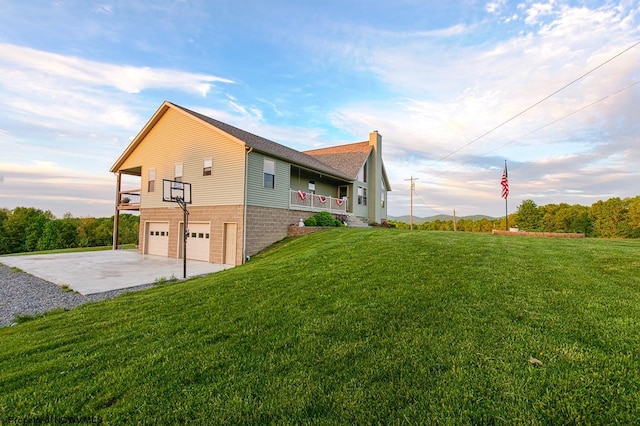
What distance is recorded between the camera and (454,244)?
8406 millimetres

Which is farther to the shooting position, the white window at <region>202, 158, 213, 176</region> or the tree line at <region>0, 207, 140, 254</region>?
the tree line at <region>0, 207, 140, 254</region>

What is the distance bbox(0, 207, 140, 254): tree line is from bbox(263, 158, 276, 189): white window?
30.3m

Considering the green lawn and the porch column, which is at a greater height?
the porch column

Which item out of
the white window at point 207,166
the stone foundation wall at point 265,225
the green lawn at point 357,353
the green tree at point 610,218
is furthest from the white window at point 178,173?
the green tree at point 610,218

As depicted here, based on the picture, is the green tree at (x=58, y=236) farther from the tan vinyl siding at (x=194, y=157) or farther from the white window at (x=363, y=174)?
the white window at (x=363, y=174)

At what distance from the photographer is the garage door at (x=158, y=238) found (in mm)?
16734

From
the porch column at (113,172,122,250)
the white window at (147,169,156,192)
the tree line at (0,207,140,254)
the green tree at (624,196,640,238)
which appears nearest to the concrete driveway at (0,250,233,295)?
the white window at (147,169,156,192)

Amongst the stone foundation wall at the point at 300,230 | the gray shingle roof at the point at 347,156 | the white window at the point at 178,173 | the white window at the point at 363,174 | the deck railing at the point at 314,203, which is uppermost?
the gray shingle roof at the point at 347,156

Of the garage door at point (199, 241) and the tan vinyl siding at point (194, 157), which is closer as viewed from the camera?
the tan vinyl siding at point (194, 157)

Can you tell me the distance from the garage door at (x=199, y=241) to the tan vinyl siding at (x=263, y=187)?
3163 millimetres

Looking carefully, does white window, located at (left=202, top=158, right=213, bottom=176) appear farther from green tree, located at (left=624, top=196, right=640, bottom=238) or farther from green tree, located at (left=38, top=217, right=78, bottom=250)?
green tree, located at (left=624, top=196, right=640, bottom=238)

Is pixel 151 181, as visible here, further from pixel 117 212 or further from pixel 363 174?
pixel 363 174

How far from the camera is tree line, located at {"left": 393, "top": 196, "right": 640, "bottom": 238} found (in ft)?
110

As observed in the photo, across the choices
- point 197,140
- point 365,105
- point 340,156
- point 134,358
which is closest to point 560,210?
point 340,156
